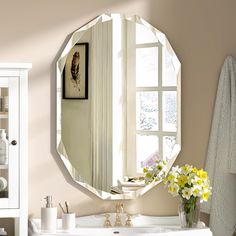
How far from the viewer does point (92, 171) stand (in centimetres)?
336

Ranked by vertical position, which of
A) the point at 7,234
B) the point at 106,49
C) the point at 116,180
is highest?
the point at 106,49

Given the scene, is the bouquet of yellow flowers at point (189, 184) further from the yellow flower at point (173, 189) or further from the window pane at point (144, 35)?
the window pane at point (144, 35)

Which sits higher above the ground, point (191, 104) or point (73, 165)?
point (191, 104)

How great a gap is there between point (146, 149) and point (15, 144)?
0.74m

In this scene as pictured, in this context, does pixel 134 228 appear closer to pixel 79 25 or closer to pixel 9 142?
pixel 9 142

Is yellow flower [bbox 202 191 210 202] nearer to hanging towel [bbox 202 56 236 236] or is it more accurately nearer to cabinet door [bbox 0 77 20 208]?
hanging towel [bbox 202 56 236 236]

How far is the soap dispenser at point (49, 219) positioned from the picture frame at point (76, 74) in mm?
570

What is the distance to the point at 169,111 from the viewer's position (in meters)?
3.47

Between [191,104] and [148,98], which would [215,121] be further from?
[148,98]

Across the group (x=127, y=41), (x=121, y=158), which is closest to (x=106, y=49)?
(x=127, y=41)

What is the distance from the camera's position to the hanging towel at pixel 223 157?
348cm

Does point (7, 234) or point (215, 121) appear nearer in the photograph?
point (7, 234)

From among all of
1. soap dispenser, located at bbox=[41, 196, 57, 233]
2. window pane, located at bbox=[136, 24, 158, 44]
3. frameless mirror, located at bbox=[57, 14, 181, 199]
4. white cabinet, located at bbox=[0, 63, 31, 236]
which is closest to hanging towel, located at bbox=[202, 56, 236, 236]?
frameless mirror, located at bbox=[57, 14, 181, 199]

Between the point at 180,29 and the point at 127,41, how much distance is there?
0.30 meters
